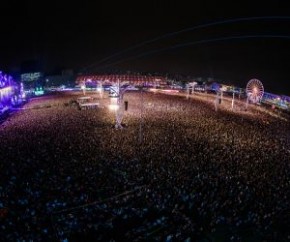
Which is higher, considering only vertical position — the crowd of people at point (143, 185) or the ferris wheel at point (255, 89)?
the ferris wheel at point (255, 89)

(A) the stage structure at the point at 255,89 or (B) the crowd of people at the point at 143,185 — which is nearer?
(B) the crowd of people at the point at 143,185

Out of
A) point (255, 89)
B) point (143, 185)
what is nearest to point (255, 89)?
point (255, 89)

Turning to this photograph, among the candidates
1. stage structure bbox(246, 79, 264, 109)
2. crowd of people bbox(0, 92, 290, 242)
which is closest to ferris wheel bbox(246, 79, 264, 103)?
stage structure bbox(246, 79, 264, 109)

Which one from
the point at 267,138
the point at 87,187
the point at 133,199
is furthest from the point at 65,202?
the point at 267,138

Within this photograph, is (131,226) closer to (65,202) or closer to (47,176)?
(65,202)

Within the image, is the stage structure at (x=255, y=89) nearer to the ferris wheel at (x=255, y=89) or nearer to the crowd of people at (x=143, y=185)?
the ferris wheel at (x=255, y=89)

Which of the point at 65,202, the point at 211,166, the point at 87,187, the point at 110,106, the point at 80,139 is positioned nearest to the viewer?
the point at 65,202

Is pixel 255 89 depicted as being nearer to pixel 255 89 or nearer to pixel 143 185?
pixel 255 89

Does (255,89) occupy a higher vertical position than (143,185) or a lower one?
higher

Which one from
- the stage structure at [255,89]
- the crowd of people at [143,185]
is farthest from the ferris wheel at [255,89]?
the crowd of people at [143,185]
